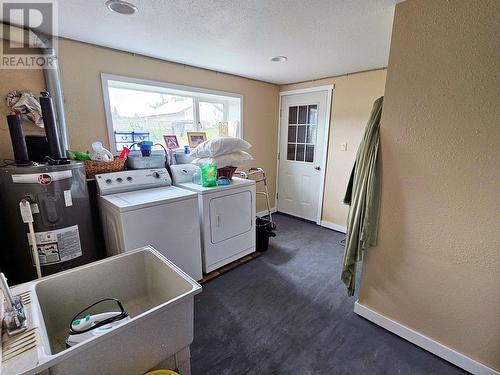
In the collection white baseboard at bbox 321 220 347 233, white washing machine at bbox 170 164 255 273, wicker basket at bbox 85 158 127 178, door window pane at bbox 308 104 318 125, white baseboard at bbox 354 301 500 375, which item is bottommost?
white baseboard at bbox 354 301 500 375

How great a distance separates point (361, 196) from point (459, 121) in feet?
2.29

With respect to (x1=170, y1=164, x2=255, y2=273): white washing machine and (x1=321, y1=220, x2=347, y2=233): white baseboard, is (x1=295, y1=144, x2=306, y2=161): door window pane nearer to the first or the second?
(x1=321, y1=220, x2=347, y2=233): white baseboard

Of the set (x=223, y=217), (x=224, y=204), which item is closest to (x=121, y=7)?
(x=224, y=204)

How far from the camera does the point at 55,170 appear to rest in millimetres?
1615

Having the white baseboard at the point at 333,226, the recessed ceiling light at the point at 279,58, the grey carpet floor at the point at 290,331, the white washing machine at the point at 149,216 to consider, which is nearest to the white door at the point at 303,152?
the white baseboard at the point at 333,226

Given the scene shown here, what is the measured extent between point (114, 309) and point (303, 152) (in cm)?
331

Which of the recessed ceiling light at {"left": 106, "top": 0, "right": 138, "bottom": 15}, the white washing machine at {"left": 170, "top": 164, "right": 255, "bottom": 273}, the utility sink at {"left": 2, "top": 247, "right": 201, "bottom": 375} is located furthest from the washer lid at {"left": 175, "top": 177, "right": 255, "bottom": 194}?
the recessed ceiling light at {"left": 106, "top": 0, "right": 138, "bottom": 15}

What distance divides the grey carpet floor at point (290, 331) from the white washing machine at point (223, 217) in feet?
0.73

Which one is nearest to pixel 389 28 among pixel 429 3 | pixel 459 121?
pixel 429 3

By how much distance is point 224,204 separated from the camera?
246cm

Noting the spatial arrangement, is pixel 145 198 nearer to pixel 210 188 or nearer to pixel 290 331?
pixel 210 188

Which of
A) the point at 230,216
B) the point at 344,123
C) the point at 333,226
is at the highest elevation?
the point at 344,123

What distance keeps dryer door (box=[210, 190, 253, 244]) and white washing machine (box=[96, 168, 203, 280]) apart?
228 millimetres

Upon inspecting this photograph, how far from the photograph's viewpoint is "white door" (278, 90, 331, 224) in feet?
11.8
